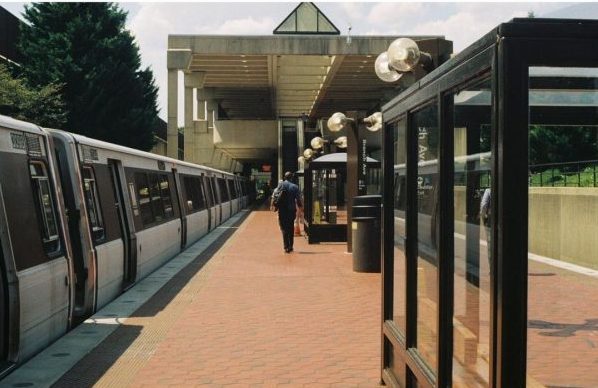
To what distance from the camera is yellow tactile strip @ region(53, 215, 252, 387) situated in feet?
18.1

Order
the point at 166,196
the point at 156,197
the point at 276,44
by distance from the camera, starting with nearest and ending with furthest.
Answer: the point at 156,197, the point at 166,196, the point at 276,44

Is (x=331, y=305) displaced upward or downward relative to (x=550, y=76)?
downward

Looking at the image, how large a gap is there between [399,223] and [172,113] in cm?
4088

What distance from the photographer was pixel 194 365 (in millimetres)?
5879

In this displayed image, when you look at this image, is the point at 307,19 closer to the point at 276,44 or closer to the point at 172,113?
the point at 276,44

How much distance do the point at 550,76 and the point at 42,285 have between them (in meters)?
4.93

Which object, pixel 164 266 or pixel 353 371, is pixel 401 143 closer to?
pixel 353 371

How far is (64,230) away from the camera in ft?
23.4

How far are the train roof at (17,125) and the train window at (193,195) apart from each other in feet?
38.4

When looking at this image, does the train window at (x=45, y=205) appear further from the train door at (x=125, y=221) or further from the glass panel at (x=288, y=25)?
the glass panel at (x=288, y=25)

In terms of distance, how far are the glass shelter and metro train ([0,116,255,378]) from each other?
3127mm

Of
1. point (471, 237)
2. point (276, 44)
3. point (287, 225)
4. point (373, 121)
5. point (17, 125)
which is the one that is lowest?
point (287, 225)

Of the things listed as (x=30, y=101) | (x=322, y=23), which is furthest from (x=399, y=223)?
(x=322, y=23)

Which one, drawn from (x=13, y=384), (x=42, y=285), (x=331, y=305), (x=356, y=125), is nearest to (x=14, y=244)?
(x=42, y=285)
